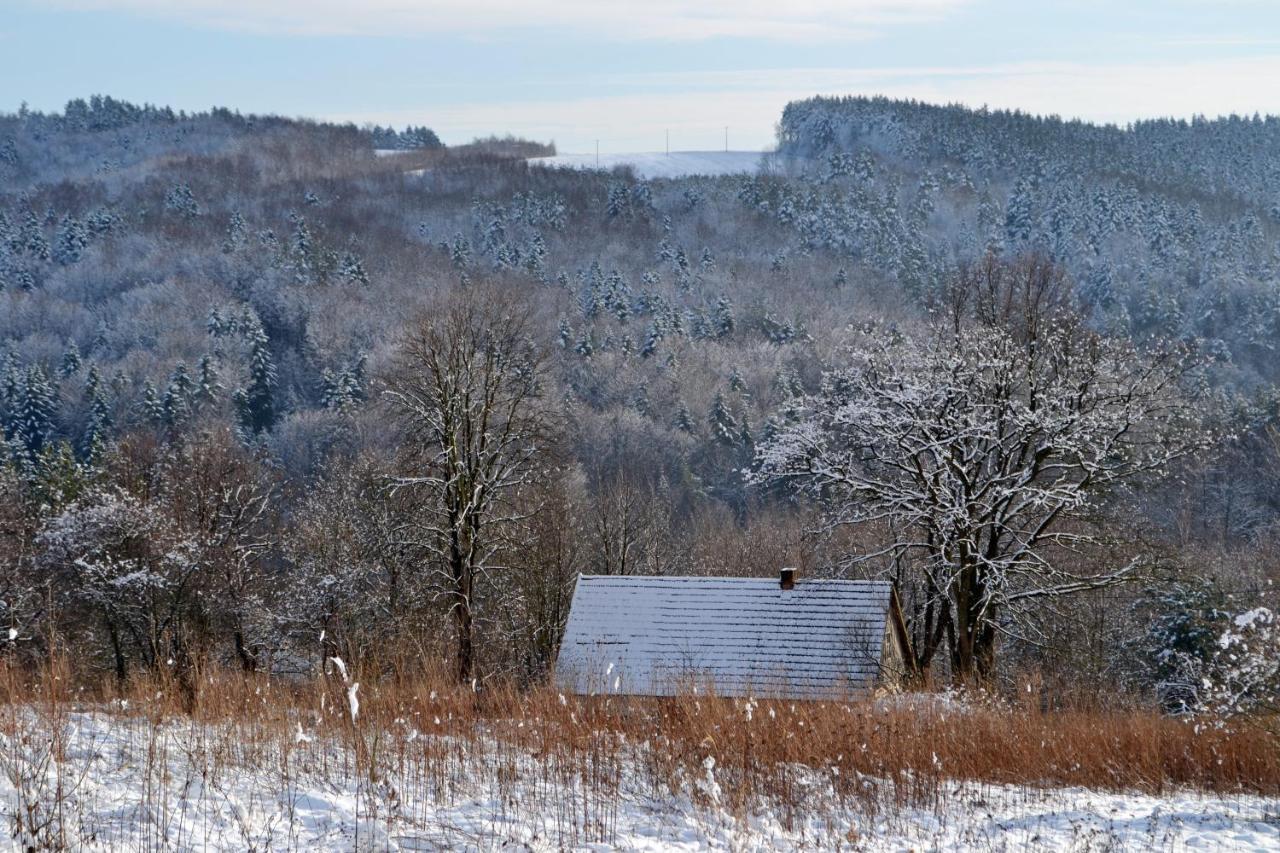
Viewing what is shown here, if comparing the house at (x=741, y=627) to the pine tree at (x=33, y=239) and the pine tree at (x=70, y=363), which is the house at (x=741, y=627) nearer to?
the pine tree at (x=70, y=363)

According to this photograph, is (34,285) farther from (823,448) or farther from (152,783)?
(152,783)

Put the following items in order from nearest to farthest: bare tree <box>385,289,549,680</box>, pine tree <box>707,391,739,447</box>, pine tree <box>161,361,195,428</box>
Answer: bare tree <box>385,289,549,680</box>, pine tree <box>161,361,195,428</box>, pine tree <box>707,391,739,447</box>

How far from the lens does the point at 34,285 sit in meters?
128

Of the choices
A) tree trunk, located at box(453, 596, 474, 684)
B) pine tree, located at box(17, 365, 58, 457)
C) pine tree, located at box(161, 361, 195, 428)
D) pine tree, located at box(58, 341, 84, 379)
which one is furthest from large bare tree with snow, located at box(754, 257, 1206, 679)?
pine tree, located at box(58, 341, 84, 379)

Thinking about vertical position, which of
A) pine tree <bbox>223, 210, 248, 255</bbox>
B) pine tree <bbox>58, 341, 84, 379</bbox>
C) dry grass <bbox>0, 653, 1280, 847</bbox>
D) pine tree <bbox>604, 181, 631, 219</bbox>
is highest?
pine tree <bbox>604, 181, 631, 219</bbox>

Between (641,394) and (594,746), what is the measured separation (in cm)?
8141

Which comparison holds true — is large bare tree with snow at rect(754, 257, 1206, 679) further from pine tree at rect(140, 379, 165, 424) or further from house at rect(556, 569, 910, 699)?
pine tree at rect(140, 379, 165, 424)

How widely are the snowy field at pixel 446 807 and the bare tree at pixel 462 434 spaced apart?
13556 mm

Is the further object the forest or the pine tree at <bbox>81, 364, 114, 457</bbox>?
the pine tree at <bbox>81, 364, 114, 457</bbox>

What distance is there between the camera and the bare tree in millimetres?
21156

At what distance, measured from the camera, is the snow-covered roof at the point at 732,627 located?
20.1 meters

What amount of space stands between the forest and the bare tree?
0.13m

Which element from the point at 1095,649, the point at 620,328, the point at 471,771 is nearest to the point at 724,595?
the point at 1095,649

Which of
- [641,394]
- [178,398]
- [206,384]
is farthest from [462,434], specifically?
[641,394]
